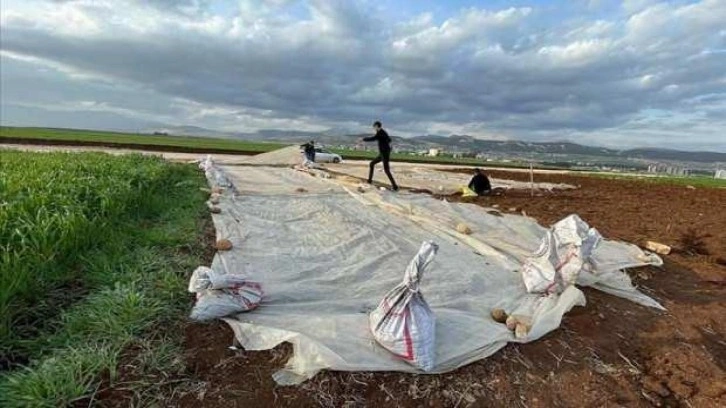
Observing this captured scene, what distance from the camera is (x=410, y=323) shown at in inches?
89.2

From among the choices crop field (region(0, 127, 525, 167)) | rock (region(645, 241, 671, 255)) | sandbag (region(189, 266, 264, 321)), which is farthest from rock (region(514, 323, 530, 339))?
crop field (region(0, 127, 525, 167))

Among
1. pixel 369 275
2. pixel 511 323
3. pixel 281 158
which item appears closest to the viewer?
pixel 511 323

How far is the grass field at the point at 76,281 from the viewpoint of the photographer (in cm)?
194

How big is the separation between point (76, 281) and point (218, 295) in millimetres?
1066

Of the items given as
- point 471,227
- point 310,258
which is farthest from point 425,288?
point 471,227

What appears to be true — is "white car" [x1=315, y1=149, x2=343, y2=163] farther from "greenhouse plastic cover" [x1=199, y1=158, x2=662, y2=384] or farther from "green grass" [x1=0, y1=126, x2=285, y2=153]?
"greenhouse plastic cover" [x1=199, y1=158, x2=662, y2=384]

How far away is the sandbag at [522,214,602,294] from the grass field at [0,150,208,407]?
2570 mm

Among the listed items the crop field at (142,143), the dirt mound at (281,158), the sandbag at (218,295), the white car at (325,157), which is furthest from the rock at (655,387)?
the crop field at (142,143)

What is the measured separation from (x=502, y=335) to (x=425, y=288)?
2.56 ft

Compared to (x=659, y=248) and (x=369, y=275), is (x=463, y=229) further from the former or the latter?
(x=659, y=248)

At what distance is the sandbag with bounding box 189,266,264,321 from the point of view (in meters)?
2.50

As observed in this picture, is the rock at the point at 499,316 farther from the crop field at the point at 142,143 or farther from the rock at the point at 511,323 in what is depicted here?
the crop field at the point at 142,143

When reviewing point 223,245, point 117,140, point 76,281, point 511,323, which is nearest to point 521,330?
point 511,323

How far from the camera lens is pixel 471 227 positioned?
542cm
